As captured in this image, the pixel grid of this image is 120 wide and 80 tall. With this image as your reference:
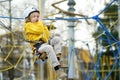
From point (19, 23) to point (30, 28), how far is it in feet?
26.4

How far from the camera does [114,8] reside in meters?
22.3

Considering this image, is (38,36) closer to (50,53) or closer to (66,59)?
(50,53)

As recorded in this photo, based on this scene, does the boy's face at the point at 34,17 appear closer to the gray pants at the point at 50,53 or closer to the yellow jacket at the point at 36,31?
the yellow jacket at the point at 36,31

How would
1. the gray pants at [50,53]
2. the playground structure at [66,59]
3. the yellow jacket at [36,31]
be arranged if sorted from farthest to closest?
1. the playground structure at [66,59]
2. the yellow jacket at [36,31]
3. the gray pants at [50,53]

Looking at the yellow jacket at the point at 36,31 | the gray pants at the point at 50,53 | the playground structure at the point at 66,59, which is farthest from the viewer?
the playground structure at the point at 66,59

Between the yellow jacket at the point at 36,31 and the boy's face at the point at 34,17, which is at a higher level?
the boy's face at the point at 34,17

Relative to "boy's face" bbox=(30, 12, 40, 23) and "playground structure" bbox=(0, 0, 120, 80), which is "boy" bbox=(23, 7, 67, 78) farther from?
"playground structure" bbox=(0, 0, 120, 80)

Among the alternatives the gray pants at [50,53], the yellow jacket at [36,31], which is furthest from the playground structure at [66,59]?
the gray pants at [50,53]

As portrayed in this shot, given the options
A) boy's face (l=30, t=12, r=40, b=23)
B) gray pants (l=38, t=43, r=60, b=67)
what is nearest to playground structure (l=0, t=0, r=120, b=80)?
boy's face (l=30, t=12, r=40, b=23)

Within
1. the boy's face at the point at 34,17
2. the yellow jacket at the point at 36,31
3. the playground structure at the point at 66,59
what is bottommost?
the playground structure at the point at 66,59

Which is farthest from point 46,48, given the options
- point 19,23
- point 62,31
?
point 62,31

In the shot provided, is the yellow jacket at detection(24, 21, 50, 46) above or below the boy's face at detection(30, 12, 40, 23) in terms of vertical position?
below

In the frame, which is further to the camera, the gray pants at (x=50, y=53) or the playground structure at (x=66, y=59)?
the playground structure at (x=66, y=59)

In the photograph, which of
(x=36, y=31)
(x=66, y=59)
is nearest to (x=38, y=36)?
(x=36, y=31)
